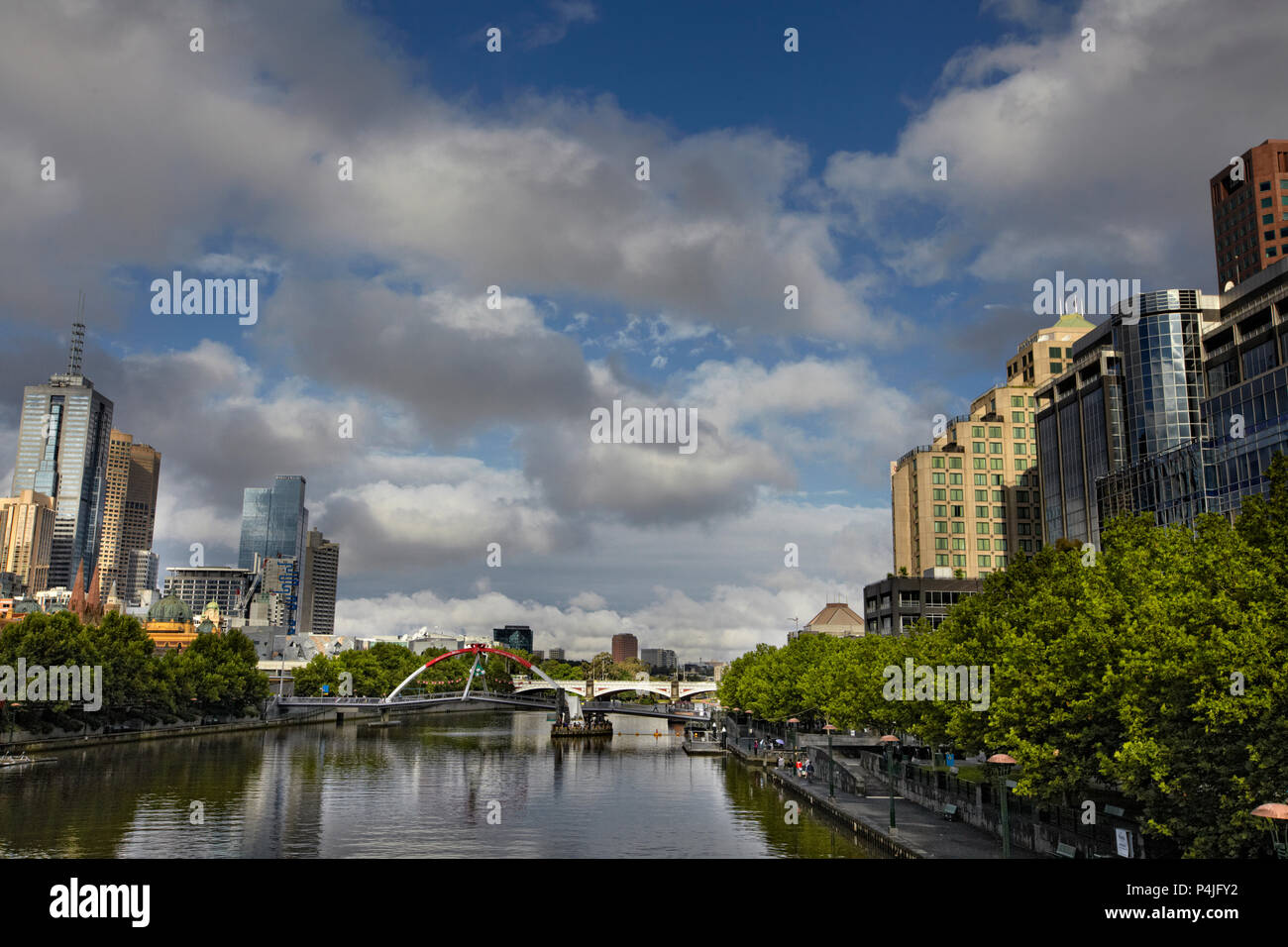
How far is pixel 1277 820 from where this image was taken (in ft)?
80.4

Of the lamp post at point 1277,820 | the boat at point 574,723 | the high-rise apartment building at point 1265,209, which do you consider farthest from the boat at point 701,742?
the high-rise apartment building at point 1265,209

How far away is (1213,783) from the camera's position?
2675 centimetres

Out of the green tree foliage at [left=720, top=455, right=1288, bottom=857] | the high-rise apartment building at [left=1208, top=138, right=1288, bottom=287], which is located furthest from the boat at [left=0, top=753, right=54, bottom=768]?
the high-rise apartment building at [left=1208, top=138, right=1288, bottom=287]

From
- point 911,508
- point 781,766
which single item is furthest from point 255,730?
point 911,508

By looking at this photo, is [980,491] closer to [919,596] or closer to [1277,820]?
[919,596]

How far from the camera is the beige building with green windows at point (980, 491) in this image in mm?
161250

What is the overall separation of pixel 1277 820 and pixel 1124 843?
7.68m

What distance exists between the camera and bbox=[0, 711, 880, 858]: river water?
48844mm

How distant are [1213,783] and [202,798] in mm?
61812

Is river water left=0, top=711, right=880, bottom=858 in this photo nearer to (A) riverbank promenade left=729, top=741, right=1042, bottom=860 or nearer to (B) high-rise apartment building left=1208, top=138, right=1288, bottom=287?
(A) riverbank promenade left=729, top=741, right=1042, bottom=860

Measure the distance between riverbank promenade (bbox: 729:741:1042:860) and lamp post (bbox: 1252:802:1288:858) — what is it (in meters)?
10.5

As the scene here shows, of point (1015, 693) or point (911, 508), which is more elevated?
point (911, 508)

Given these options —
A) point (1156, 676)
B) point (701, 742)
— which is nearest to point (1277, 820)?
point (1156, 676)
